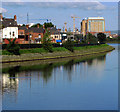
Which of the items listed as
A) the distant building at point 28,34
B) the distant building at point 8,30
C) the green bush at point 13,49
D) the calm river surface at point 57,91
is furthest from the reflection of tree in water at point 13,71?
the distant building at point 28,34

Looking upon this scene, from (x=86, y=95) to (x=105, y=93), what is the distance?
3.30m

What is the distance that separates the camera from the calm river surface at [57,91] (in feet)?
128

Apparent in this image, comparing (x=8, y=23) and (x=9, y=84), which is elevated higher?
(x=8, y=23)

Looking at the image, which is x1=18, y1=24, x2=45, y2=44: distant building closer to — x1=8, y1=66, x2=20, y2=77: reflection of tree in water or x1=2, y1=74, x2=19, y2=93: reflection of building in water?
x1=8, y1=66, x2=20, y2=77: reflection of tree in water

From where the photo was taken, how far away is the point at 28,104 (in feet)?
130

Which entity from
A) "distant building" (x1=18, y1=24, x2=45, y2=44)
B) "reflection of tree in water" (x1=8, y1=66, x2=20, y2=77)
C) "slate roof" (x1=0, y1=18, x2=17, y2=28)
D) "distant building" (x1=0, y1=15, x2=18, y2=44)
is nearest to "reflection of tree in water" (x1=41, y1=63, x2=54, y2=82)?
"reflection of tree in water" (x1=8, y1=66, x2=20, y2=77)

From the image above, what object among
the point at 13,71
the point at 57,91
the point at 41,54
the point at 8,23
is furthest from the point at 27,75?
the point at 8,23

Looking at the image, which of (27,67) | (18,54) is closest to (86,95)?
(27,67)

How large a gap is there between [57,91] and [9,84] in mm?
10203

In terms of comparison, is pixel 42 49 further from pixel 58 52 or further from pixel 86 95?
pixel 86 95

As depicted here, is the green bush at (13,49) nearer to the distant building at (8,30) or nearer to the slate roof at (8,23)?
the distant building at (8,30)

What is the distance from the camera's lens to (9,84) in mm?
53688

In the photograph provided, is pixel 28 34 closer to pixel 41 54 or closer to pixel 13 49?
pixel 41 54

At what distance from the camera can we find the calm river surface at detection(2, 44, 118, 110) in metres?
39.0
